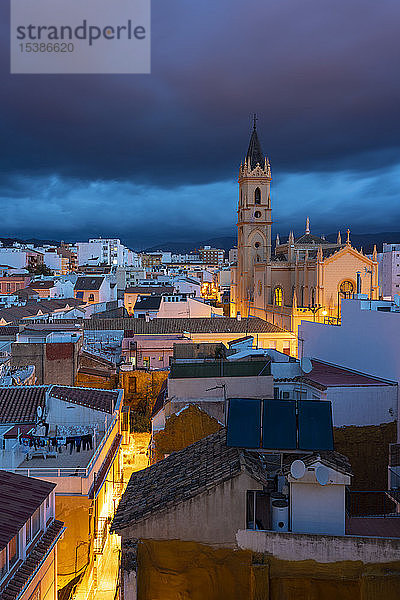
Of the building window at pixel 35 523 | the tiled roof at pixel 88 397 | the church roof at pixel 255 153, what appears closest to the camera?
the building window at pixel 35 523

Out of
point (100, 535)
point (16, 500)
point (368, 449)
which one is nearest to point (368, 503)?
point (368, 449)

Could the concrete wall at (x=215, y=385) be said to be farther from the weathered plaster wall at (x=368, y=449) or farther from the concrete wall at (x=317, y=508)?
the concrete wall at (x=317, y=508)

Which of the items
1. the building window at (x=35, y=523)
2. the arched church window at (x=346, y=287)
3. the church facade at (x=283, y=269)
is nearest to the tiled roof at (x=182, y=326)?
the church facade at (x=283, y=269)

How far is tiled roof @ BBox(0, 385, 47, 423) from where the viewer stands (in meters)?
15.8

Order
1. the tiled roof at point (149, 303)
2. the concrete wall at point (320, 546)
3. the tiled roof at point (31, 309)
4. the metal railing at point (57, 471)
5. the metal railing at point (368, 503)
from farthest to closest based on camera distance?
the tiled roof at point (149, 303) < the tiled roof at point (31, 309) < the metal railing at point (368, 503) < the metal railing at point (57, 471) < the concrete wall at point (320, 546)

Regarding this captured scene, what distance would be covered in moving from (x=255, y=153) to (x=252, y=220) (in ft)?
28.2

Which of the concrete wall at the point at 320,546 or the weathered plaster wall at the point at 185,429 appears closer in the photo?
the concrete wall at the point at 320,546

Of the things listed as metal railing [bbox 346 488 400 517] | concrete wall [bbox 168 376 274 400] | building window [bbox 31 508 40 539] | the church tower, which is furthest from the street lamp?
building window [bbox 31 508 40 539]

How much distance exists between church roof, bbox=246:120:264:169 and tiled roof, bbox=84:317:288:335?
29.8 m

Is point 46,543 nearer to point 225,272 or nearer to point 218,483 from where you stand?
point 218,483

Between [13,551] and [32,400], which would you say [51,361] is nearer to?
[32,400]

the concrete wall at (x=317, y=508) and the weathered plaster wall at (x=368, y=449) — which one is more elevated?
the concrete wall at (x=317, y=508)

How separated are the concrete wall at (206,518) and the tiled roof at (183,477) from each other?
3.5 inches

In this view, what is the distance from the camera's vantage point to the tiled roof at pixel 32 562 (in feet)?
24.9
